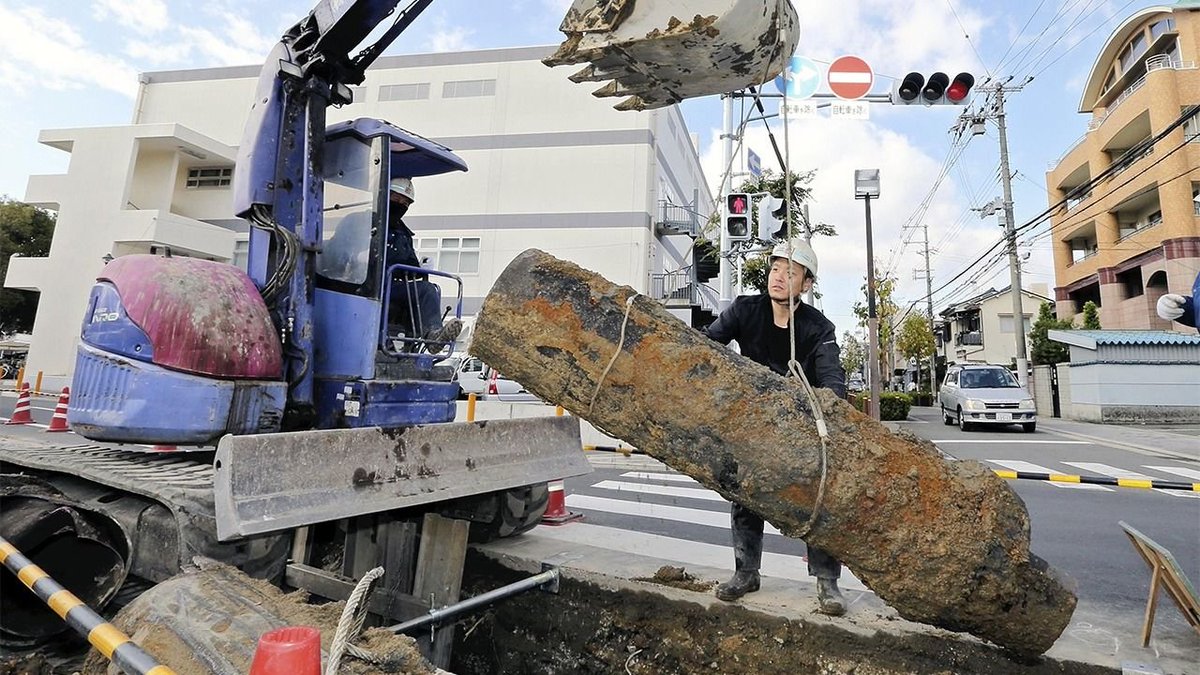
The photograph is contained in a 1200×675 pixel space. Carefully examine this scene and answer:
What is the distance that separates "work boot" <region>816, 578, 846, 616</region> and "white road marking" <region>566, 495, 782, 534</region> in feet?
8.24

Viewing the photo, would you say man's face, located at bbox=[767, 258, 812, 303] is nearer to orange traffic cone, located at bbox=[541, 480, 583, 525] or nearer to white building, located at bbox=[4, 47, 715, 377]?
orange traffic cone, located at bbox=[541, 480, 583, 525]

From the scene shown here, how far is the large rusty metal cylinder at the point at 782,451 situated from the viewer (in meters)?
1.99

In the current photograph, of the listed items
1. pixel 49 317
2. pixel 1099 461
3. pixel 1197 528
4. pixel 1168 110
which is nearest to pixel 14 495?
pixel 1197 528

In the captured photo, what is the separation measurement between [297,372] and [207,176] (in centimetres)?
2591

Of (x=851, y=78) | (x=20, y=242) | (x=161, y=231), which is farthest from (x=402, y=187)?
(x=20, y=242)

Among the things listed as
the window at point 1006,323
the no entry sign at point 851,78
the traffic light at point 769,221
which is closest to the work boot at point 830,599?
the traffic light at point 769,221

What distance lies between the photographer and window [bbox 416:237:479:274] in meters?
22.3

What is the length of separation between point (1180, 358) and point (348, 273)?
21589 mm

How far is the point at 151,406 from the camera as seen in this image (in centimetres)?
278

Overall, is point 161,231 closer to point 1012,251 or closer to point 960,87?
point 960,87

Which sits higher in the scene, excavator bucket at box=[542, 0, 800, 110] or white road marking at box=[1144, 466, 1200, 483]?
excavator bucket at box=[542, 0, 800, 110]

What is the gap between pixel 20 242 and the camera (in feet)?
85.8

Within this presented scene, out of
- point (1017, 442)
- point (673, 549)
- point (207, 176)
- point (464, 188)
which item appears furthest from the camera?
point (207, 176)

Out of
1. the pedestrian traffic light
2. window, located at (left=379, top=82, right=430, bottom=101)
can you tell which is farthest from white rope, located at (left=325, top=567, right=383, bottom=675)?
window, located at (left=379, top=82, right=430, bottom=101)
